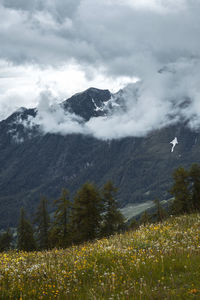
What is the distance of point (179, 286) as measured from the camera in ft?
20.9

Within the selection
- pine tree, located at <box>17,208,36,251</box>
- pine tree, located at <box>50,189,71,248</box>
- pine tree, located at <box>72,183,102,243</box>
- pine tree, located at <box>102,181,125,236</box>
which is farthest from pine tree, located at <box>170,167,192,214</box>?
pine tree, located at <box>17,208,36,251</box>

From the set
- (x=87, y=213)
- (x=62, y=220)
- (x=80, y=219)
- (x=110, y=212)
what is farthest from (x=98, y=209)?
(x=62, y=220)

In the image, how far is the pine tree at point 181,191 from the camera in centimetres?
3737

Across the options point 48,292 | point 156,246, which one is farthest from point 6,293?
point 156,246

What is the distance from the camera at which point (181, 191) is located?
127ft

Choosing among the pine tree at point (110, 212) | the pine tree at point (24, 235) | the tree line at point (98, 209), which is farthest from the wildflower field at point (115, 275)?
the pine tree at point (24, 235)

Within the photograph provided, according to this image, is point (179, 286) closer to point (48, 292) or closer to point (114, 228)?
point (48, 292)

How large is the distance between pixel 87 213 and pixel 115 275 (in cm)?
2791

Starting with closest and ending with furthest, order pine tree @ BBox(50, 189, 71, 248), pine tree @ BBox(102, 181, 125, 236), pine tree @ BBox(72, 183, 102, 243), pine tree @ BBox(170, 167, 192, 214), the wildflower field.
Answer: the wildflower field < pine tree @ BBox(72, 183, 102, 243) < pine tree @ BBox(170, 167, 192, 214) < pine tree @ BBox(102, 181, 125, 236) < pine tree @ BBox(50, 189, 71, 248)

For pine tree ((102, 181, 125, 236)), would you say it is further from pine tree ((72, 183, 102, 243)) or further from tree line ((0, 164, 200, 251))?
pine tree ((72, 183, 102, 243))

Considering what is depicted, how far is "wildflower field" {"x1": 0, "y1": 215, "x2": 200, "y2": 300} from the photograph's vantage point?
20.5 feet

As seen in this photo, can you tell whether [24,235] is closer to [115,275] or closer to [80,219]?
[80,219]

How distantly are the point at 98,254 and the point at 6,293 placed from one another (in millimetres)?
3475

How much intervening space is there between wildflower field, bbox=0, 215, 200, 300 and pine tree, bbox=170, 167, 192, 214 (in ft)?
94.2
